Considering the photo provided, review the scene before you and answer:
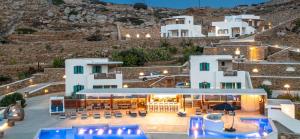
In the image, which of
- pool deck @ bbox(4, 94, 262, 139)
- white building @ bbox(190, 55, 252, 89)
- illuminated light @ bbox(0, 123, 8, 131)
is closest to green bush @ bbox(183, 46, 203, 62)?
white building @ bbox(190, 55, 252, 89)

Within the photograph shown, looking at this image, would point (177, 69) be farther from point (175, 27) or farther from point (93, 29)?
point (93, 29)

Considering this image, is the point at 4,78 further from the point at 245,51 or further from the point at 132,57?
the point at 245,51

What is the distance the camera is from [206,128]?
59.6 feet

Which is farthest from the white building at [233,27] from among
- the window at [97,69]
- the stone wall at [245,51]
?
the window at [97,69]

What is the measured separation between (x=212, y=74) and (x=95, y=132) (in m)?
12.6

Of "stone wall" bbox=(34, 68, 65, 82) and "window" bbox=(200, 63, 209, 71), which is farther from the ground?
"window" bbox=(200, 63, 209, 71)

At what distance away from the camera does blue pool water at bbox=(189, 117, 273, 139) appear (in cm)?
1716

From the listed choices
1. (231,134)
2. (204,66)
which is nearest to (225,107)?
(231,134)

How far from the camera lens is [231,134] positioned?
1727cm

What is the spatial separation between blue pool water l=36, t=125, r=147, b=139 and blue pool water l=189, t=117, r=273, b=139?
2.26 metres

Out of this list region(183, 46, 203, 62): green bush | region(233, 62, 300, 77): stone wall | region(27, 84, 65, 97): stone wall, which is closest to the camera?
region(233, 62, 300, 77): stone wall

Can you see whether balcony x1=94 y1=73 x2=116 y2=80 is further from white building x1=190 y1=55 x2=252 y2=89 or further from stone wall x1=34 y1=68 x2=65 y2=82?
stone wall x1=34 y1=68 x2=65 y2=82

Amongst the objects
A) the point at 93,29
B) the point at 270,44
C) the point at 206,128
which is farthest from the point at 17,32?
the point at 206,128

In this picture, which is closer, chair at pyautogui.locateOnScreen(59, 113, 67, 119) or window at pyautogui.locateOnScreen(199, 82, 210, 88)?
chair at pyautogui.locateOnScreen(59, 113, 67, 119)
